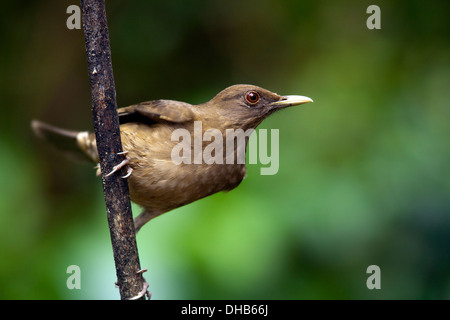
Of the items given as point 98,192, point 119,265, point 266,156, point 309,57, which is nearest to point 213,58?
point 309,57

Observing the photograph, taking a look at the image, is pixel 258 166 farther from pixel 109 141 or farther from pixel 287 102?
pixel 109 141

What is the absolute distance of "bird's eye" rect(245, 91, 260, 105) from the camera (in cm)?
422

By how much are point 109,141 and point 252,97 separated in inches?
58.4

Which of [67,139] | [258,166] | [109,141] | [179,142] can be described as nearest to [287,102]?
[179,142]

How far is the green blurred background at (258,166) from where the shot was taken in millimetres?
4652

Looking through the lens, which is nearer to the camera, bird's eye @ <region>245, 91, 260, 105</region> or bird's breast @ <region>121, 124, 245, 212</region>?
bird's breast @ <region>121, 124, 245, 212</region>

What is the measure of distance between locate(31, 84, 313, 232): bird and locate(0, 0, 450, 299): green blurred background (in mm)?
647

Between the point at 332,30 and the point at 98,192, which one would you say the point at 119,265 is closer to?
the point at 98,192

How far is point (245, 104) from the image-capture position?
4.23 meters

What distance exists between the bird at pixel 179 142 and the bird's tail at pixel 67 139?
2.70ft

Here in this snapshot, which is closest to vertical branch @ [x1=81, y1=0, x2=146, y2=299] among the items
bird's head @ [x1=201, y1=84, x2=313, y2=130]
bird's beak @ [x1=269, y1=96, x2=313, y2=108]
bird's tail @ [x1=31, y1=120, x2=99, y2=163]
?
bird's head @ [x1=201, y1=84, x2=313, y2=130]

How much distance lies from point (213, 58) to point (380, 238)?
8.01 feet

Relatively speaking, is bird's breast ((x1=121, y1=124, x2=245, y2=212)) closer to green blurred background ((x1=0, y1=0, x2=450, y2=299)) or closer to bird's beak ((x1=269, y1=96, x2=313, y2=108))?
bird's beak ((x1=269, y1=96, x2=313, y2=108))

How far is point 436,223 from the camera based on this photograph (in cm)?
489
